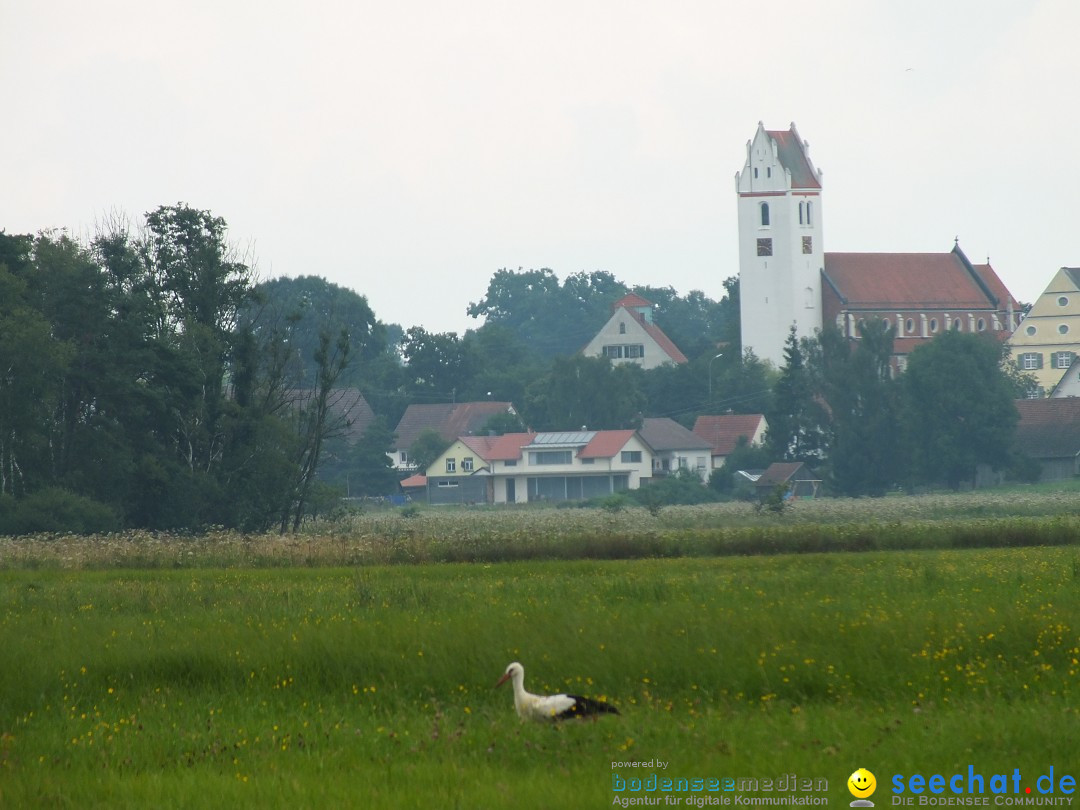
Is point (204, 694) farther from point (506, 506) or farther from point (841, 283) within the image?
point (841, 283)

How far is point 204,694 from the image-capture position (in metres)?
15.5

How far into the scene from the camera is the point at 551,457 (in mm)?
113750

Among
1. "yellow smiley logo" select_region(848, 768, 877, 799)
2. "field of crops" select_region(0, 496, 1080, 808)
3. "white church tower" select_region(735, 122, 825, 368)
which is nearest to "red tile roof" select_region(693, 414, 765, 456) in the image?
"white church tower" select_region(735, 122, 825, 368)

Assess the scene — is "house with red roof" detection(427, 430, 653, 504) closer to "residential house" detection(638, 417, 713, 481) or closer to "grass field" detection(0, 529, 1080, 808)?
"residential house" detection(638, 417, 713, 481)

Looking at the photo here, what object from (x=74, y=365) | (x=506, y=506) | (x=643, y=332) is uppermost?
(x=643, y=332)

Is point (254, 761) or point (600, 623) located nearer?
point (254, 761)

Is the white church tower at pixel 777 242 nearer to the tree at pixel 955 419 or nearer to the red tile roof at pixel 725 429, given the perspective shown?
the red tile roof at pixel 725 429

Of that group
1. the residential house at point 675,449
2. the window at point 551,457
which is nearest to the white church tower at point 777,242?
the residential house at point 675,449

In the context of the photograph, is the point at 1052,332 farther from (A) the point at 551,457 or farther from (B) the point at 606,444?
(A) the point at 551,457

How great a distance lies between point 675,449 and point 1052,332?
155ft

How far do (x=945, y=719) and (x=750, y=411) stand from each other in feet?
392

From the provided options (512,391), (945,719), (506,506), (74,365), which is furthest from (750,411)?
(945,719)

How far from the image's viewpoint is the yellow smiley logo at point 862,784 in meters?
10.2

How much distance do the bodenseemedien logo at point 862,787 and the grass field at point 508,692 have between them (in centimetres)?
10
